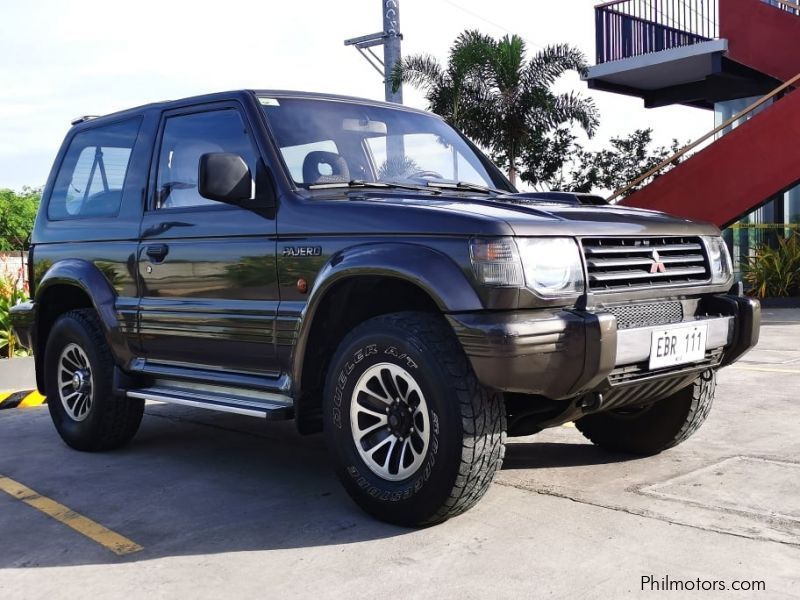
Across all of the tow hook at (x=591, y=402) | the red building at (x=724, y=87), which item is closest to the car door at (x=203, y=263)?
the tow hook at (x=591, y=402)

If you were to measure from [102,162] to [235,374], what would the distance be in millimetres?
1808

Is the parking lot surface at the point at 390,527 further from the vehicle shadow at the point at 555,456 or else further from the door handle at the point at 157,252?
the door handle at the point at 157,252

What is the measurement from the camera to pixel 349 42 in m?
16.4

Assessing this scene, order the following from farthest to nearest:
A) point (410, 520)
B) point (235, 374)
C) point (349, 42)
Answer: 1. point (349, 42)
2. point (235, 374)
3. point (410, 520)

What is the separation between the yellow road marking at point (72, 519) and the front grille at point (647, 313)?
2086 mm

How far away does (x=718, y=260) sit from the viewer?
4.25 metres

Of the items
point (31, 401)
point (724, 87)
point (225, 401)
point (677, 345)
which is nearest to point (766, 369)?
point (677, 345)

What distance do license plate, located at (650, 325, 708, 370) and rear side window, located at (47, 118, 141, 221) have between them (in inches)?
121

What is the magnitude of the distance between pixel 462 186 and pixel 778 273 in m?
11.9

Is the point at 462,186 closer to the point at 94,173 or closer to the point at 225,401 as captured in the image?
the point at 225,401

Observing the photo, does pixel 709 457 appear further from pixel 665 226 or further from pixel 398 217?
pixel 398 217

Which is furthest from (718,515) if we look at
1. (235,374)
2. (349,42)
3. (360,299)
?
(349,42)

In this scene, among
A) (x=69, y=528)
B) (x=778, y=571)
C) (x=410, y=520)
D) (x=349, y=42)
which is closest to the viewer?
(x=778, y=571)

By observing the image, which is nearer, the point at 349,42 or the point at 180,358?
the point at 180,358
